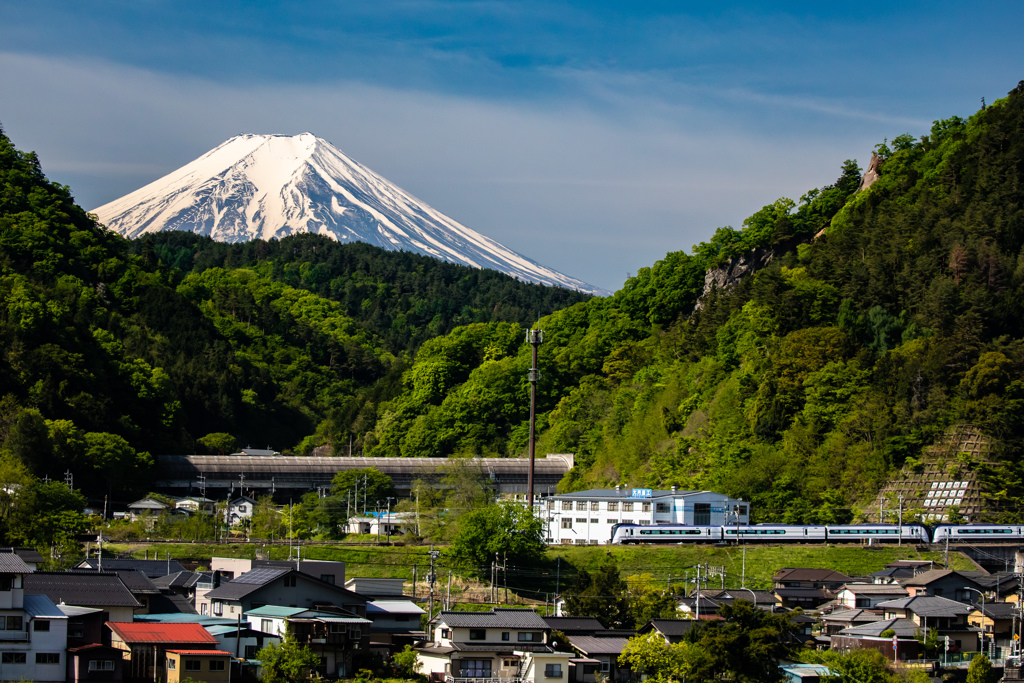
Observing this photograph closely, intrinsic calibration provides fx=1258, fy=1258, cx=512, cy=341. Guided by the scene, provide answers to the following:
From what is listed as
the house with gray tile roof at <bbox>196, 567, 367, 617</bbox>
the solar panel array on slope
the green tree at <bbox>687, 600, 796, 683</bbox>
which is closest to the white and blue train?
the green tree at <bbox>687, 600, 796, 683</bbox>

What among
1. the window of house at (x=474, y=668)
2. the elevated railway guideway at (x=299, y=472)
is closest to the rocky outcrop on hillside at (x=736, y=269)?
the elevated railway guideway at (x=299, y=472)

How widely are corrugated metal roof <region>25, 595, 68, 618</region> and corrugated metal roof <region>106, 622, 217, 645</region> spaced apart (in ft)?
5.24

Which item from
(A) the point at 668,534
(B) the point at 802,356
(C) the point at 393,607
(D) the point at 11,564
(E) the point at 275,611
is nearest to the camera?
(D) the point at 11,564

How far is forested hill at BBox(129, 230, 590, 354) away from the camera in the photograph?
12988 cm

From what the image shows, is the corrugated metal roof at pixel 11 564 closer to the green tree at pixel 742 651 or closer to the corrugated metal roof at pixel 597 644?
the corrugated metal roof at pixel 597 644

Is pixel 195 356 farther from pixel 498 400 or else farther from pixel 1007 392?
pixel 1007 392

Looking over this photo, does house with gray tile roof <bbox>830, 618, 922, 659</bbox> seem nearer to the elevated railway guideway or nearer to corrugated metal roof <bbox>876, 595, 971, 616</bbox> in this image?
corrugated metal roof <bbox>876, 595, 971, 616</bbox>

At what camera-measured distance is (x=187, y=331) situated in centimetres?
9288

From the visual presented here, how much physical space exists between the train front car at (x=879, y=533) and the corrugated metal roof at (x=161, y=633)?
31155 mm

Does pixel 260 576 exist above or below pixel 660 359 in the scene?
below

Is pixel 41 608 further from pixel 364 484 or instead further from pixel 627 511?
pixel 364 484

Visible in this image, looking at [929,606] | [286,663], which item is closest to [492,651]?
[286,663]

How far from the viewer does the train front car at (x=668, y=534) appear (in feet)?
179

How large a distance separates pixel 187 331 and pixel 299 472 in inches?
863
